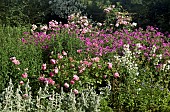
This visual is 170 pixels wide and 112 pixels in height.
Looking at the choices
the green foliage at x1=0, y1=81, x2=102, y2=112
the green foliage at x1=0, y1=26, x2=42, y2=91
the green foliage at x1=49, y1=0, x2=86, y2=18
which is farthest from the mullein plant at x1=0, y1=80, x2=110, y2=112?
the green foliage at x1=49, y1=0, x2=86, y2=18

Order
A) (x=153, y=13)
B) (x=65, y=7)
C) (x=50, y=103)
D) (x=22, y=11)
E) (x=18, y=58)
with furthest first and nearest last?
(x=65, y=7) < (x=22, y=11) < (x=153, y=13) < (x=18, y=58) < (x=50, y=103)

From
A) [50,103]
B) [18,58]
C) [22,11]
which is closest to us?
[50,103]

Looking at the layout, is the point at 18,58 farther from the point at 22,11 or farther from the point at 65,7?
the point at 65,7

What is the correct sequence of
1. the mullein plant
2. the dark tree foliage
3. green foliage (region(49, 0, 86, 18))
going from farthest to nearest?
green foliage (region(49, 0, 86, 18)) < the dark tree foliage < the mullein plant

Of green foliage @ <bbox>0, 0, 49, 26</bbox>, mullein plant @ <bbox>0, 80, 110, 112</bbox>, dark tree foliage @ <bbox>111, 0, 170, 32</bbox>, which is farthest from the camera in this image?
green foliage @ <bbox>0, 0, 49, 26</bbox>

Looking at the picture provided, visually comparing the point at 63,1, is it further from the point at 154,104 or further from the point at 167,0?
the point at 154,104

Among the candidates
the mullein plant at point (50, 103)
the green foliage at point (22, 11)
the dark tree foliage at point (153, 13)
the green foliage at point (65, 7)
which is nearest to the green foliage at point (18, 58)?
the mullein plant at point (50, 103)

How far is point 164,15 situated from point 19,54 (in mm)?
5564

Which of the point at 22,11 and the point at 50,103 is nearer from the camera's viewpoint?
the point at 50,103

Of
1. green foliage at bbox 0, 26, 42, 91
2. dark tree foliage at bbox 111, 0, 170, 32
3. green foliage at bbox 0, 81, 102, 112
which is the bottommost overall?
green foliage at bbox 0, 81, 102, 112

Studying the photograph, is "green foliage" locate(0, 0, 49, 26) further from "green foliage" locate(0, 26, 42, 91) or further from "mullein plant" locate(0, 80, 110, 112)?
"mullein plant" locate(0, 80, 110, 112)

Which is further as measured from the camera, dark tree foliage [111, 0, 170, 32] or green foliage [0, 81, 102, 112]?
dark tree foliage [111, 0, 170, 32]

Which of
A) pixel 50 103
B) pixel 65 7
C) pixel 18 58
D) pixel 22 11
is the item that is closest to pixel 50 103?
pixel 50 103

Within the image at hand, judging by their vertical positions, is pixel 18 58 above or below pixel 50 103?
above
